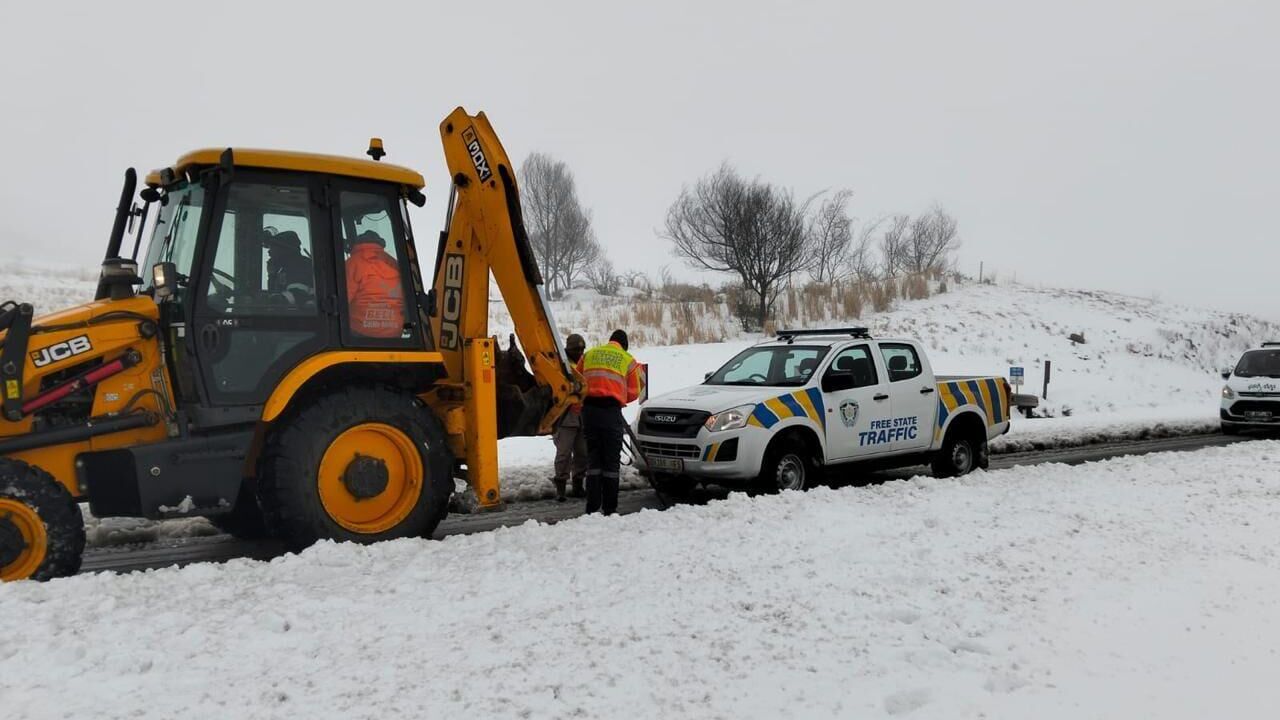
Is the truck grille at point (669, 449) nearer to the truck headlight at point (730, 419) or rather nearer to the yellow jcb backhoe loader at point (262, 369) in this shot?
→ the truck headlight at point (730, 419)

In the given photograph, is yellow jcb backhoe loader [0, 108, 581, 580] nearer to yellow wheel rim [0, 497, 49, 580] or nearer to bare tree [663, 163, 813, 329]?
yellow wheel rim [0, 497, 49, 580]

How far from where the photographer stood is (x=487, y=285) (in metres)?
7.32

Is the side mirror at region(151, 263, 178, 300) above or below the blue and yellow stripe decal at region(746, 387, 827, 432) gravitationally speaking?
above

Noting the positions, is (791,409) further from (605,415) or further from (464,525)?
(464,525)

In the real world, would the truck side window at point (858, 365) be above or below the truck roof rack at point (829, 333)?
below

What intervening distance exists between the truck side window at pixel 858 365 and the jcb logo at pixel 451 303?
429cm

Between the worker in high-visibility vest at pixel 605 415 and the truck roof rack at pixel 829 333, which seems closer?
the worker in high-visibility vest at pixel 605 415

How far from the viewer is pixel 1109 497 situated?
774cm

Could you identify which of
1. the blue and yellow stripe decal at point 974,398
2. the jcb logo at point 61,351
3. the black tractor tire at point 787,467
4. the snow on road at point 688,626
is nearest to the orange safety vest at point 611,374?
the black tractor tire at point 787,467

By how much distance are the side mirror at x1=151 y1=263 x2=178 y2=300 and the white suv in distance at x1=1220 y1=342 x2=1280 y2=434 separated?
665 inches

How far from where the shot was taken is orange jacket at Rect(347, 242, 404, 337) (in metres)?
6.22

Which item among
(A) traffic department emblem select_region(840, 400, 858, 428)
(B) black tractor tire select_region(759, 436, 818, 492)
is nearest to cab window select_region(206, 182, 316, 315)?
(B) black tractor tire select_region(759, 436, 818, 492)

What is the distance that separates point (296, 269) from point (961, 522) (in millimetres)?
5388

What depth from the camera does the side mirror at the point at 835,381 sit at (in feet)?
29.7
